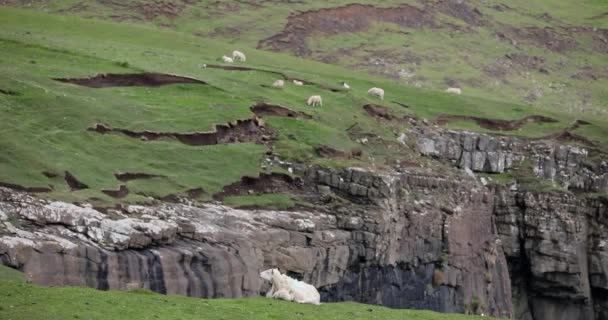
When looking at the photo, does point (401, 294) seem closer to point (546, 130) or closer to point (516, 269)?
point (516, 269)

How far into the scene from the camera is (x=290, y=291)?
39.9 metres

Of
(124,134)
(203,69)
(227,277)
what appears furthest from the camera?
(203,69)

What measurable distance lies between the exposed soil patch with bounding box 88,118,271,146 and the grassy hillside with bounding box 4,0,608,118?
3756cm

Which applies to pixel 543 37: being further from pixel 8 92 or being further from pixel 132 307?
pixel 132 307

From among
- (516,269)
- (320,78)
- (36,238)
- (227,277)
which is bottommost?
(516,269)

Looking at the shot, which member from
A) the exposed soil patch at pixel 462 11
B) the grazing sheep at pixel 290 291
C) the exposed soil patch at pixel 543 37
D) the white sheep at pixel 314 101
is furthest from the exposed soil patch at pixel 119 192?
the exposed soil patch at pixel 462 11

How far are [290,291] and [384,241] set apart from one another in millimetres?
14197


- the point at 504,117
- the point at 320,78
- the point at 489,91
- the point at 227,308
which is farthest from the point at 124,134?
the point at 489,91

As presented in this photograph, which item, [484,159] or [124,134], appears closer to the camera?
[124,134]

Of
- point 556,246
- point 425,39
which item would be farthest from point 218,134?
point 425,39

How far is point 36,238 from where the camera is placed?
1403 inches

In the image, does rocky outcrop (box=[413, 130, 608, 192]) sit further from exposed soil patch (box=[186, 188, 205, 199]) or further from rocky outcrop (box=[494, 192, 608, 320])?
exposed soil patch (box=[186, 188, 205, 199])

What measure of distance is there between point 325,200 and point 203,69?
16.9 metres

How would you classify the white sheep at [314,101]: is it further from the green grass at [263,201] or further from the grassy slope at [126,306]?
the grassy slope at [126,306]
